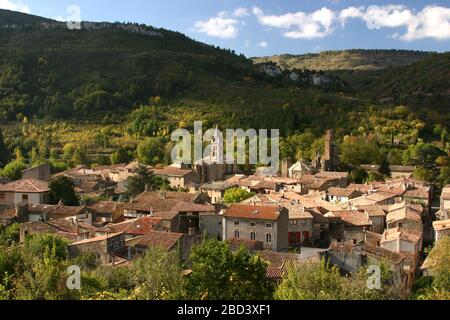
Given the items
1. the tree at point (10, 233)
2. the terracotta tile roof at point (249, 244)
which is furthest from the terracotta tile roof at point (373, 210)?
the tree at point (10, 233)

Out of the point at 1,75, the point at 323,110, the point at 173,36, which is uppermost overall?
the point at 173,36

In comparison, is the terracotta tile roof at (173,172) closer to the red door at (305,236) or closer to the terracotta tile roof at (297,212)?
the terracotta tile roof at (297,212)

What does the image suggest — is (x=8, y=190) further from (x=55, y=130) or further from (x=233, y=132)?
(x=55, y=130)

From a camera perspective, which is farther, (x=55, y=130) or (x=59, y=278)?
(x=55, y=130)

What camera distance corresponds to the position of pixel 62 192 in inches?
1448

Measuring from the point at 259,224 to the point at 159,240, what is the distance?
6.53 meters

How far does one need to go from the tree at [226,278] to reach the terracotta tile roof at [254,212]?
12.3m

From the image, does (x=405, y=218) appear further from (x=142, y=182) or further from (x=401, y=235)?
(x=142, y=182)

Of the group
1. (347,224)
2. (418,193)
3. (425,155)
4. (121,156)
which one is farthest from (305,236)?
(121,156)

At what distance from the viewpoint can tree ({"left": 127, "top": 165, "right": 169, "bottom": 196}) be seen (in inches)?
1765

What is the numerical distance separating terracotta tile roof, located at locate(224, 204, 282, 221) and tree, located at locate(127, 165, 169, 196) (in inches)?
591

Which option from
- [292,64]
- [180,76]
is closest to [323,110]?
[180,76]

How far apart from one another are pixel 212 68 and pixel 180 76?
12161mm

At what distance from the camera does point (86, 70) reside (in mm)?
104625
